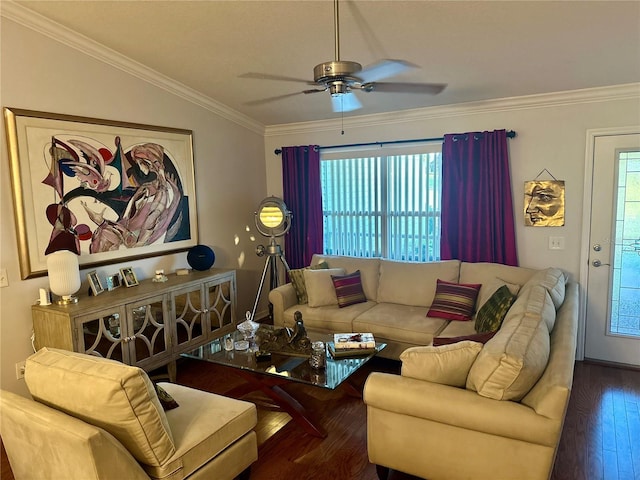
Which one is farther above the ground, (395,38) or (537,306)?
(395,38)

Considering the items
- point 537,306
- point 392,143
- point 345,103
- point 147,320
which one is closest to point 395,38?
point 345,103

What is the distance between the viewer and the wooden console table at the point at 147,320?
9.94 feet

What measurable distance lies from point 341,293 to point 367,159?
160 cm

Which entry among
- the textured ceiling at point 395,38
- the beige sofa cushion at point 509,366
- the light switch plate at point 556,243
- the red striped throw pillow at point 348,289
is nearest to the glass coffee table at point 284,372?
the beige sofa cushion at point 509,366

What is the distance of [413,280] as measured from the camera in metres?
4.18

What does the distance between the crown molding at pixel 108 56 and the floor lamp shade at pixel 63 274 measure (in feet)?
5.16

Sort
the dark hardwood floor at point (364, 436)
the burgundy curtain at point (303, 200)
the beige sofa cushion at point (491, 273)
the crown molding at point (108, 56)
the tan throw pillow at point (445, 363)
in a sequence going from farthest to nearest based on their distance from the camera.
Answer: the burgundy curtain at point (303, 200) → the beige sofa cushion at point (491, 273) → the crown molding at point (108, 56) → the dark hardwood floor at point (364, 436) → the tan throw pillow at point (445, 363)

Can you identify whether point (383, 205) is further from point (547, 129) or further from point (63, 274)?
point (63, 274)

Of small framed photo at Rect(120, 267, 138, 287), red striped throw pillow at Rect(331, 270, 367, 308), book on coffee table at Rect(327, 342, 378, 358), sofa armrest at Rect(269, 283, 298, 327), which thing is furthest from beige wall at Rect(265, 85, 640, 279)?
small framed photo at Rect(120, 267, 138, 287)

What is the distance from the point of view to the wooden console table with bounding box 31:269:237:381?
9.94ft

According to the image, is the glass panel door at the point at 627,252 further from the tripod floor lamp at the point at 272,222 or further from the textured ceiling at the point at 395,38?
the tripod floor lamp at the point at 272,222

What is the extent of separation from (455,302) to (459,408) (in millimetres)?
1873

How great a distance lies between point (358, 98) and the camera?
167 inches

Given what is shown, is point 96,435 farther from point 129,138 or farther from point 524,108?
point 524,108
